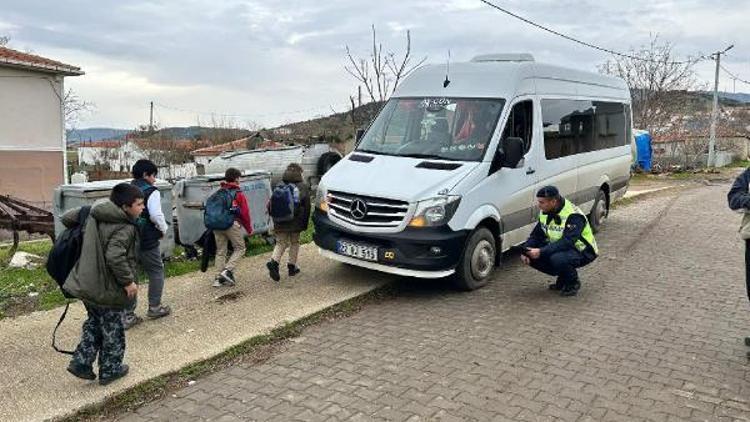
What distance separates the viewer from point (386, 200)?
6.22m

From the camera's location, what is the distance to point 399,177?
6430mm

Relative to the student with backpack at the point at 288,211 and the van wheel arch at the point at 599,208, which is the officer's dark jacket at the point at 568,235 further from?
the van wheel arch at the point at 599,208

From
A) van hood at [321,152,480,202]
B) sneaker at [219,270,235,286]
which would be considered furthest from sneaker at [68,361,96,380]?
van hood at [321,152,480,202]

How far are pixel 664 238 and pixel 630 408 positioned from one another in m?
6.94

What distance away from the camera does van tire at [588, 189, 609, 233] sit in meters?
10.1

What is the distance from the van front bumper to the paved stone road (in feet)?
1.23

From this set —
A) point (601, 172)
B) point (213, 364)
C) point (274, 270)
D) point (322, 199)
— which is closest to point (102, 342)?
point (213, 364)

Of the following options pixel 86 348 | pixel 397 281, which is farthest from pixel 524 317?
pixel 86 348

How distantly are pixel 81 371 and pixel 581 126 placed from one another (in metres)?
7.44

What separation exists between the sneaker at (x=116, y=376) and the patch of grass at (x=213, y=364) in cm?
19

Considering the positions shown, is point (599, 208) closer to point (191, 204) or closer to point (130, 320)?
point (191, 204)

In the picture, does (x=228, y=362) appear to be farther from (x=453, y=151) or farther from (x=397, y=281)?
(x=453, y=151)

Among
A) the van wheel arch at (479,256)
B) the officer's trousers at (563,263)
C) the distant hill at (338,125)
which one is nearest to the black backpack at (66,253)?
the van wheel arch at (479,256)

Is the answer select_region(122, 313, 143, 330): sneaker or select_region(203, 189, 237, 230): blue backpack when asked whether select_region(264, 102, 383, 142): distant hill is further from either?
select_region(122, 313, 143, 330): sneaker
